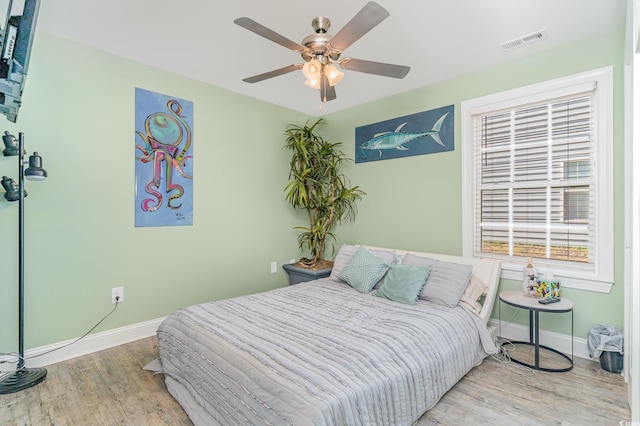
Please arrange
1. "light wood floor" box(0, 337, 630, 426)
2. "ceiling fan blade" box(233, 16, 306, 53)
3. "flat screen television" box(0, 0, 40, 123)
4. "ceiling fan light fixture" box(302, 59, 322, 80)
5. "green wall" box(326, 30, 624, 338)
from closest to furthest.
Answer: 1. "flat screen television" box(0, 0, 40, 123)
2. "ceiling fan blade" box(233, 16, 306, 53)
3. "light wood floor" box(0, 337, 630, 426)
4. "ceiling fan light fixture" box(302, 59, 322, 80)
5. "green wall" box(326, 30, 624, 338)

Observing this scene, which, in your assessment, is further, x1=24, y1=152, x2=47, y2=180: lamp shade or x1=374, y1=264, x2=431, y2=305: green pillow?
x1=374, y1=264, x2=431, y2=305: green pillow

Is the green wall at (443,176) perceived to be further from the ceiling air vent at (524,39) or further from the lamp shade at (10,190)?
the lamp shade at (10,190)

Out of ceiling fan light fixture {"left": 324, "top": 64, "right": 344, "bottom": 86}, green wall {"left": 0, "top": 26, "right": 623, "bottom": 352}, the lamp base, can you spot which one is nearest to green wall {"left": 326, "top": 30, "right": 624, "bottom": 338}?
green wall {"left": 0, "top": 26, "right": 623, "bottom": 352}

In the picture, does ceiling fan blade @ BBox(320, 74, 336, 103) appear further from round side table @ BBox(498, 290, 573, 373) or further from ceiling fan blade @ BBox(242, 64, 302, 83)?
round side table @ BBox(498, 290, 573, 373)

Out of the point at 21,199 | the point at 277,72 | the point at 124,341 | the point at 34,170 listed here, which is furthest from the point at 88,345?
the point at 277,72

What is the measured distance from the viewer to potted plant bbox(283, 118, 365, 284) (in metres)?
4.01

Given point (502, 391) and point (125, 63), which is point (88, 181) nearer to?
point (125, 63)

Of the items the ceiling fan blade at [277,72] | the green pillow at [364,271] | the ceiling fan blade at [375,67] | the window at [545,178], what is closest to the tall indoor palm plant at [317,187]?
the green pillow at [364,271]

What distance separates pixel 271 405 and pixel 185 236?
2.29m

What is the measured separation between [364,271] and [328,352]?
1.39 m

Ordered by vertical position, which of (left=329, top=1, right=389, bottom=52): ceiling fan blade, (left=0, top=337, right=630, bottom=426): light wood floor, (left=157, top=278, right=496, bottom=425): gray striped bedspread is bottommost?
(left=0, top=337, right=630, bottom=426): light wood floor

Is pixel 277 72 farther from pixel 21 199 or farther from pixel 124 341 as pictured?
pixel 124 341

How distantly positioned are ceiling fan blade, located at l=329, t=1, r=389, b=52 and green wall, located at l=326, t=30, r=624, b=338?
72.1 inches

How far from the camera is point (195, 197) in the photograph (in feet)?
11.0
